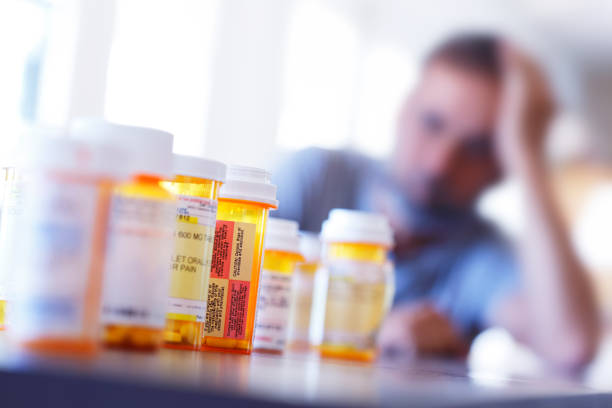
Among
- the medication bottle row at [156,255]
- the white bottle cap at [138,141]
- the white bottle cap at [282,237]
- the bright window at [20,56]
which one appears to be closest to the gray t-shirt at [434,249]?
the bright window at [20,56]

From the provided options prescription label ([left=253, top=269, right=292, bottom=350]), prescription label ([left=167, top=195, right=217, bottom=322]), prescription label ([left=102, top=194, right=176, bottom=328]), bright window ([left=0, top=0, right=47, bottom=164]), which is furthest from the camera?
bright window ([left=0, top=0, right=47, bottom=164])

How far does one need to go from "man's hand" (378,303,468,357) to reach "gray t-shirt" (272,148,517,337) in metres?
0.23

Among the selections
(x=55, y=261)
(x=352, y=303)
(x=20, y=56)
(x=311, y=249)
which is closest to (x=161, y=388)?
(x=55, y=261)

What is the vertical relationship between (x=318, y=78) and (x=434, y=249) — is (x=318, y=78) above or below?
above

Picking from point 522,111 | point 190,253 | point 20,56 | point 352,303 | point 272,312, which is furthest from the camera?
point 522,111

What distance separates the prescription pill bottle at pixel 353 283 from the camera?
2.92 feet

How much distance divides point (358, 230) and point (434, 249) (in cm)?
137

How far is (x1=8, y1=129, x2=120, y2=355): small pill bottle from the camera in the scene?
1.23 feet

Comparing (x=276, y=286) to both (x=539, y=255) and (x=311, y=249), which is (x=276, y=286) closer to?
(x=311, y=249)

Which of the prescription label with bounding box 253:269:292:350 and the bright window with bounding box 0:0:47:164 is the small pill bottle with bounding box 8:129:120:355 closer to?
the prescription label with bounding box 253:269:292:350

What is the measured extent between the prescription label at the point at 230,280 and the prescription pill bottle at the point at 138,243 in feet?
0.55

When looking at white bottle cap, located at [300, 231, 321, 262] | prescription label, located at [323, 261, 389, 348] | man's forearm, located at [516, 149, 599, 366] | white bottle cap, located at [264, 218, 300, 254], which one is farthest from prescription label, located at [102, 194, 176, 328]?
man's forearm, located at [516, 149, 599, 366]

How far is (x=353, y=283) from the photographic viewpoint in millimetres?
897

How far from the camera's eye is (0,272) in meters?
0.65
